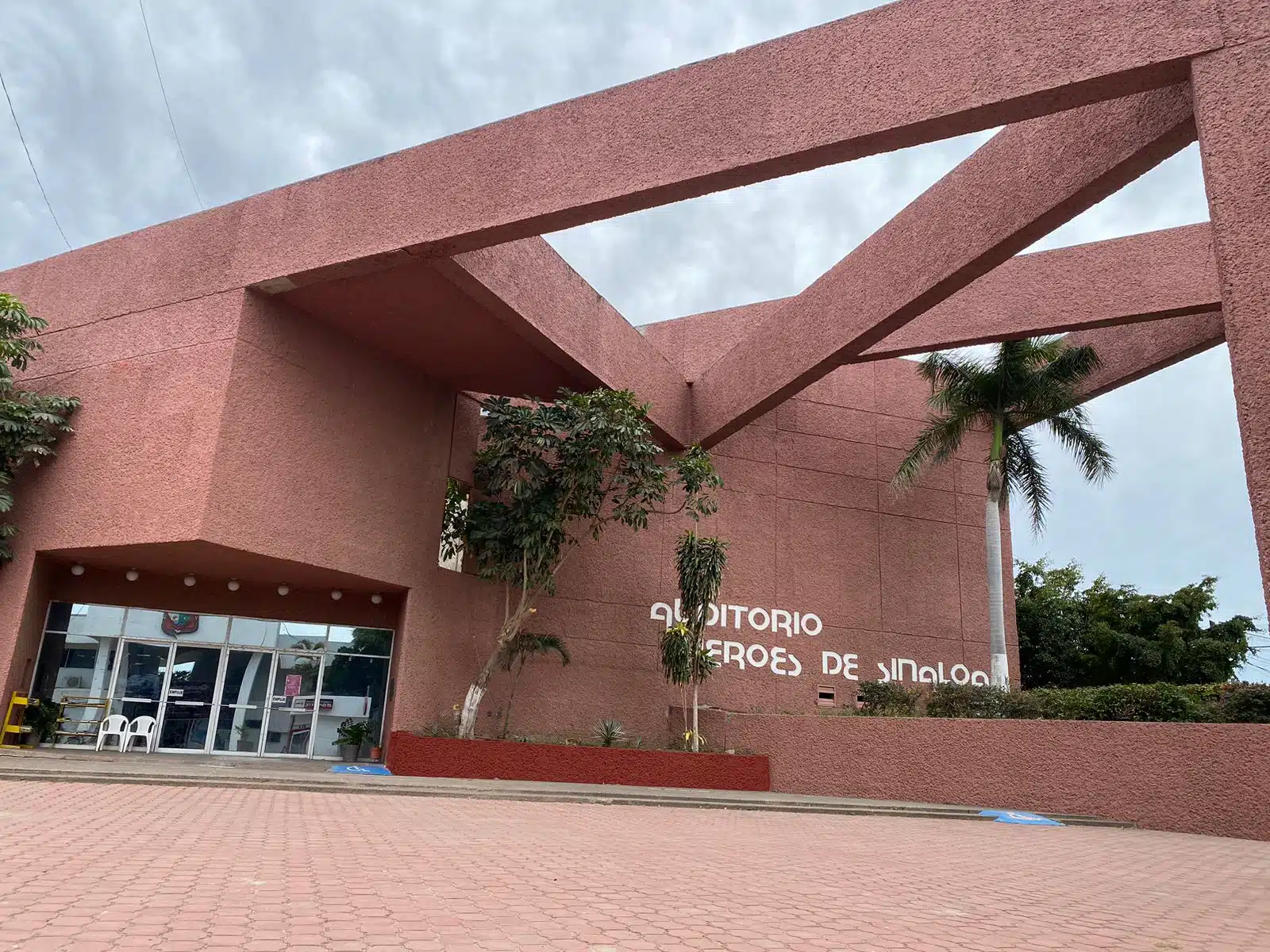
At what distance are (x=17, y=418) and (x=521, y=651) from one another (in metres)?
7.23

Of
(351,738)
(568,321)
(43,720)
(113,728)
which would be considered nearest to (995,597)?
(568,321)

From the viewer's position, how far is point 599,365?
13820 mm

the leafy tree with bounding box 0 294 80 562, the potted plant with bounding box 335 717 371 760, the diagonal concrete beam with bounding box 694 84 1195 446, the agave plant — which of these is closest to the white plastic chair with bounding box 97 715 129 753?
the leafy tree with bounding box 0 294 80 562

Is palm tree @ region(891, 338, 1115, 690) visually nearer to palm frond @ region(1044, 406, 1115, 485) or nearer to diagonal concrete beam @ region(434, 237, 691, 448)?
palm frond @ region(1044, 406, 1115, 485)

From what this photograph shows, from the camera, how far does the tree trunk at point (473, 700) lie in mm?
12820

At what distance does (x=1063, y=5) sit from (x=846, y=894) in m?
6.96

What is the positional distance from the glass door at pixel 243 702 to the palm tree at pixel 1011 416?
1095 centimetres

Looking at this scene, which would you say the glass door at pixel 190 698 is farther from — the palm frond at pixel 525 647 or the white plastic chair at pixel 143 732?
the palm frond at pixel 525 647

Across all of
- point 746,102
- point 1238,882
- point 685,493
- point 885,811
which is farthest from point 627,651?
point 1238,882

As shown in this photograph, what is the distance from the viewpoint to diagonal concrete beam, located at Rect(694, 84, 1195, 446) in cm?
864

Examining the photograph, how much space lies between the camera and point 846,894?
490cm

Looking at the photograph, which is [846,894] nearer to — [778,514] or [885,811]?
[885,811]

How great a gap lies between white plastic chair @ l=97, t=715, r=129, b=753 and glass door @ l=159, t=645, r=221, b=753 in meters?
0.66

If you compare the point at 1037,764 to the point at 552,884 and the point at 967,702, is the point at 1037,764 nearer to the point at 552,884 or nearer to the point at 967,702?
the point at 967,702
